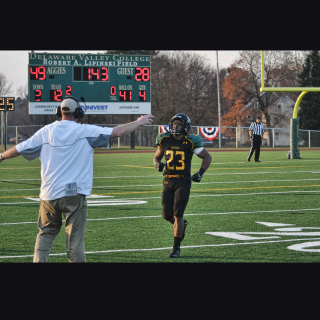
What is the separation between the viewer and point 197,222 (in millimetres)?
8945

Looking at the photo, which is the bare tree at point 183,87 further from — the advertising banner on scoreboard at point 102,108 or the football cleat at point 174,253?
the football cleat at point 174,253

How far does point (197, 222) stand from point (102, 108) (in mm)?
28070

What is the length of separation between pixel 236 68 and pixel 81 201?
5673 cm

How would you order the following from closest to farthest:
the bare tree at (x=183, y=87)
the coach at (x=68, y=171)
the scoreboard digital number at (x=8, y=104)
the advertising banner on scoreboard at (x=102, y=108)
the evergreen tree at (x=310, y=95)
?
the coach at (x=68, y=171) → the advertising banner on scoreboard at (x=102, y=108) → the scoreboard digital number at (x=8, y=104) → the evergreen tree at (x=310, y=95) → the bare tree at (x=183, y=87)

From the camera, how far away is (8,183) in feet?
50.5

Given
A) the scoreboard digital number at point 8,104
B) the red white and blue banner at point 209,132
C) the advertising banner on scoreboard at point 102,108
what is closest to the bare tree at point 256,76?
the red white and blue banner at point 209,132

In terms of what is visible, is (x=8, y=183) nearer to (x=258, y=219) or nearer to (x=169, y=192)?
(x=258, y=219)

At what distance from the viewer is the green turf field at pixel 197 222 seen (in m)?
6.57

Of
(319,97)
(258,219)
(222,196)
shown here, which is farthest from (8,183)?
(319,97)

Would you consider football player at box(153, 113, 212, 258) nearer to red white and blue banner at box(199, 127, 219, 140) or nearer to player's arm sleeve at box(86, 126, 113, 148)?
player's arm sleeve at box(86, 126, 113, 148)

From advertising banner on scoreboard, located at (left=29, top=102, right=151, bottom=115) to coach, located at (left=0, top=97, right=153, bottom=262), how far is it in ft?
101

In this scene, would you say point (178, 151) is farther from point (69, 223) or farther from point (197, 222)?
point (197, 222)

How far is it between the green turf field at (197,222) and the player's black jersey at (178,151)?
99 centimetres

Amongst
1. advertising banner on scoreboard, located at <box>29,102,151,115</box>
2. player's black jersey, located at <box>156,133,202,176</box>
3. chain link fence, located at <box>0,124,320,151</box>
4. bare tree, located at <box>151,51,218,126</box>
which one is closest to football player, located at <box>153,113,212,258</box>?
player's black jersey, located at <box>156,133,202,176</box>
